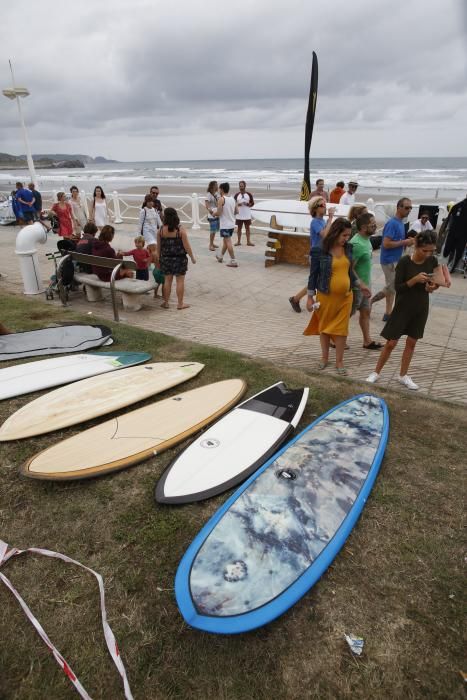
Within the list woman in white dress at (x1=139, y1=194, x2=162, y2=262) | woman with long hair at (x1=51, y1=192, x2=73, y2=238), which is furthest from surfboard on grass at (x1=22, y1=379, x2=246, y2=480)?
woman with long hair at (x1=51, y1=192, x2=73, y2=238)

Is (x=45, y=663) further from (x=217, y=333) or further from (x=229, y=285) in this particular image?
(x=229, y=285)

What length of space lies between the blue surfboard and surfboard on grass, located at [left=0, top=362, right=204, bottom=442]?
1726 mm

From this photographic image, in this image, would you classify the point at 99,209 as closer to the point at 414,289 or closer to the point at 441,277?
the point at 414,289

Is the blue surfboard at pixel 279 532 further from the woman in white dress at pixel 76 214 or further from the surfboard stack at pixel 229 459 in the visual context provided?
the woman in white dress at pixel 76 214

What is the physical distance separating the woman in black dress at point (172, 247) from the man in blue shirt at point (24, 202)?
9379mm

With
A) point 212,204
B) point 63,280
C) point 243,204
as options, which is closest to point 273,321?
point 63,280

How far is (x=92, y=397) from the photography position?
172 inches

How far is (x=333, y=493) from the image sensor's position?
3.01 m

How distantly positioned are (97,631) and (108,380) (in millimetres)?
2812

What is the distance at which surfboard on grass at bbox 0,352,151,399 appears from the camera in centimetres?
462

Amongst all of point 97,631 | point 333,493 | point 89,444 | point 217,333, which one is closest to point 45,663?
point 97,631

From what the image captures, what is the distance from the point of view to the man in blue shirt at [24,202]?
543 inches

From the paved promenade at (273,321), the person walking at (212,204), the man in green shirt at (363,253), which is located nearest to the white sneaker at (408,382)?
the paved promenade at (273,321)

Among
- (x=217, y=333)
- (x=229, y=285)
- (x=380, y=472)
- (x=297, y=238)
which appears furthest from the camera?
(x=297, y=238)
